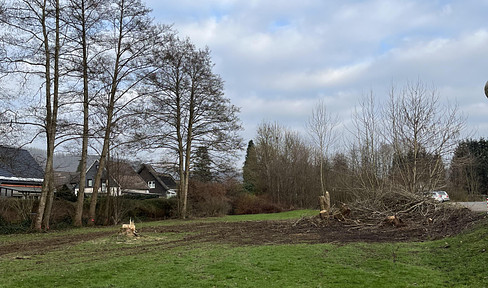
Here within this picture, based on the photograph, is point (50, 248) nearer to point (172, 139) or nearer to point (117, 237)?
point (117, 237)

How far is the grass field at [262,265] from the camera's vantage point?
23.9 ft

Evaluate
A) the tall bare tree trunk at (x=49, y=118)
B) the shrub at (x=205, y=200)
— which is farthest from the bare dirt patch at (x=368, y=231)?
the shrub at (x=205, y=200)

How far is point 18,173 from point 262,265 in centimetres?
1579

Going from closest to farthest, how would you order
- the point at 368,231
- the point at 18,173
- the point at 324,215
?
the point at 368,231 < the point at 324,215 < the point at 18,173

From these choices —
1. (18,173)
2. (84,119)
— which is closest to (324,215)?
(84,119)

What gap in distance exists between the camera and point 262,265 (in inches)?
350

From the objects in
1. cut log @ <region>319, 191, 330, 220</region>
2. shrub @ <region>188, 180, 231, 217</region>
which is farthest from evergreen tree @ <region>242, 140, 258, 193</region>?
cut log @ <region>319, 191, 330, 220</region>

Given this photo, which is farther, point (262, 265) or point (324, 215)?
point (324, 215)

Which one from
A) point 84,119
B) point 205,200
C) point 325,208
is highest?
point 84,119

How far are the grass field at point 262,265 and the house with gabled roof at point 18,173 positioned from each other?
7.98 m

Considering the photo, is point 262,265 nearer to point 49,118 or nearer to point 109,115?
point 49,118

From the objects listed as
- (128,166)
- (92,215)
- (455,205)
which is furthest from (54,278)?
(128,166)

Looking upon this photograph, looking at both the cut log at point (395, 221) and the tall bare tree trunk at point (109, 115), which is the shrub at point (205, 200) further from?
the cut log at point (395, 221)

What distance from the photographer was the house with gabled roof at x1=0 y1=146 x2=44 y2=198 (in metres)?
18.3
